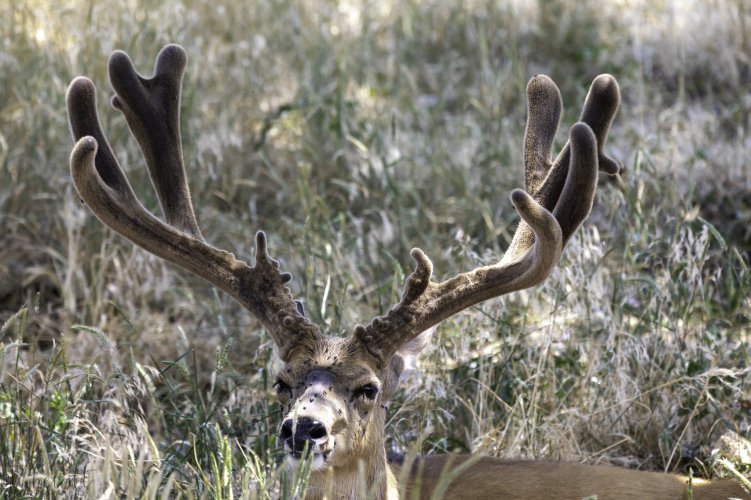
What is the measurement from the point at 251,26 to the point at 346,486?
17.2 ft

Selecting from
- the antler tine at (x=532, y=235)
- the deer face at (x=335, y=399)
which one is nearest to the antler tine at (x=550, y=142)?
the antler tine at (x=532, y=235)

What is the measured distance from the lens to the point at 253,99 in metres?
7.53

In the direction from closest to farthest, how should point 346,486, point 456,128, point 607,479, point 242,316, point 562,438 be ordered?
point 346,486 → point 607,479 → point 562,438 → point 242,316 → point 456,128

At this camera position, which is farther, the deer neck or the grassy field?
the grassy field

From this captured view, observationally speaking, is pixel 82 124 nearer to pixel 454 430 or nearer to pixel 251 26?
pixel 454 430

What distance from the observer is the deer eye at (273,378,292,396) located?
381 cm

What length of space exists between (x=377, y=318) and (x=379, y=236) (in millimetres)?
2330

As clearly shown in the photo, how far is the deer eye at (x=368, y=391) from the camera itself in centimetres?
376

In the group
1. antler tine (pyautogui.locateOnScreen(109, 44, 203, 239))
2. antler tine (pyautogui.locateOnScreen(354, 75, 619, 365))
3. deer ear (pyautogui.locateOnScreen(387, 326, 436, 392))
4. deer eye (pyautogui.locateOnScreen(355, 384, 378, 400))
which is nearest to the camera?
antler tine (pyautogui.locateOnScreen(354, 75, 619, 365))

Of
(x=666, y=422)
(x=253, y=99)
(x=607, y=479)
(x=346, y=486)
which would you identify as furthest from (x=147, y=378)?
(x=253, y=99)

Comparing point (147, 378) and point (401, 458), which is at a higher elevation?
point (147, 378)

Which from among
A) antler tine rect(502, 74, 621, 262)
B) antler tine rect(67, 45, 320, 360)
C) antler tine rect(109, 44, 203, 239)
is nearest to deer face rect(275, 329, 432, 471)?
antler tine rect(67, 45, 320, 360)

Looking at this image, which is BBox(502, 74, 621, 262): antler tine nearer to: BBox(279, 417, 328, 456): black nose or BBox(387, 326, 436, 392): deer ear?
BBox(387, 326, 436, 392): deer ear

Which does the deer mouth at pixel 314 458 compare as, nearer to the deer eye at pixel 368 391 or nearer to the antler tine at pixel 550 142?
the deer eye at pixel 368 391
